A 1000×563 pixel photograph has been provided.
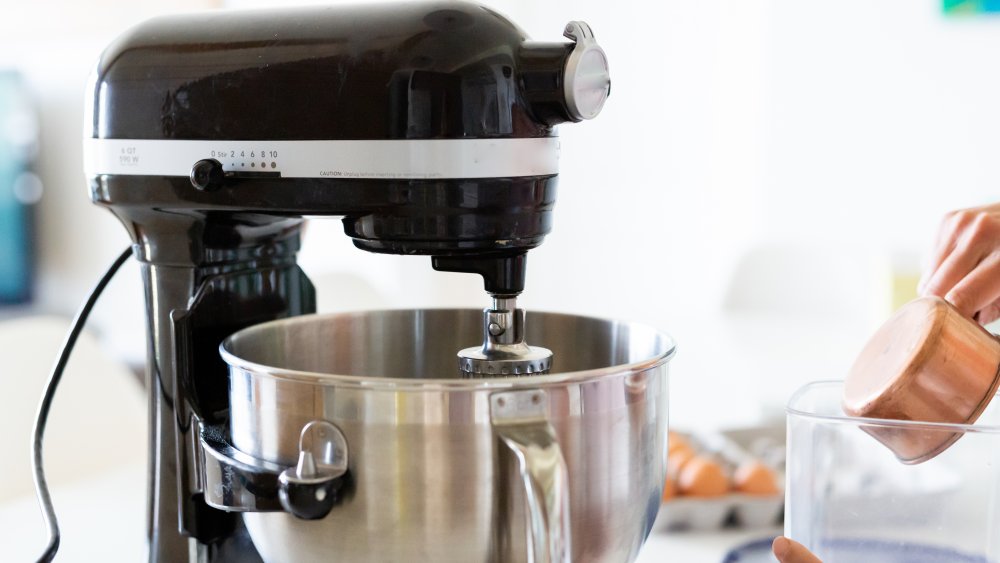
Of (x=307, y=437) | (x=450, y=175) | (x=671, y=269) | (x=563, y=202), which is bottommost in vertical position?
(x=671, y=269)

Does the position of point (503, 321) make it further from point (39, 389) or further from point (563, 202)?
point (563, 202)

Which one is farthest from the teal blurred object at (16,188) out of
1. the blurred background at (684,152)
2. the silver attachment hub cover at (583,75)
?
the silver attachment hub cover at (583,75)

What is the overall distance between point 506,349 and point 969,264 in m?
0.33

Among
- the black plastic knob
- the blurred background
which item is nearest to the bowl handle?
the black plastic knob

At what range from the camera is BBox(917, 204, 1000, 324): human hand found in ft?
2.33

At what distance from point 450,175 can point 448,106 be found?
4 cm

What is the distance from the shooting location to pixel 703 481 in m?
0.89

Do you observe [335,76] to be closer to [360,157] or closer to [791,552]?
[360,157]

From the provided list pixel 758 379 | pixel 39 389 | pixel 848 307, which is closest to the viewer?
pixel 39 389

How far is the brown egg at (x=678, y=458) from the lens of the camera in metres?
0.93

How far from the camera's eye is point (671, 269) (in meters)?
3.34

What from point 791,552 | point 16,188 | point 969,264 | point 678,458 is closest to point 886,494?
point 791,552

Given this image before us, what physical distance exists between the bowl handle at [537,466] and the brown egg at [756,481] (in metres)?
0.39

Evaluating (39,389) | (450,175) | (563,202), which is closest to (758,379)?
(39,389)
